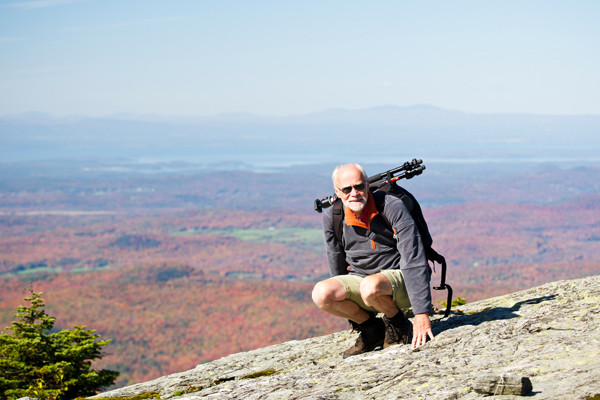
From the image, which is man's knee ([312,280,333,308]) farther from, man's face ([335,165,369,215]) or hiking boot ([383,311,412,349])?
man's face ([335,165,369,215])

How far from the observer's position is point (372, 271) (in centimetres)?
926

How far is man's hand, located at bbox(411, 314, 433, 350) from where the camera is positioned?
8.67m

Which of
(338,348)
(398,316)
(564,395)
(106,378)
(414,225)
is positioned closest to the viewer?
(564,395)

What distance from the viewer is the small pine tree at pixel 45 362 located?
14.0 m

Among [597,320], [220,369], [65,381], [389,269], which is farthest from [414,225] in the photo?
[65,381]

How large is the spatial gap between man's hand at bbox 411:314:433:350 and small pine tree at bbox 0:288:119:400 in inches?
315

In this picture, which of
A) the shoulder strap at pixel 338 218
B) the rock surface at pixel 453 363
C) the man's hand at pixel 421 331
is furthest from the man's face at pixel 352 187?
the rock surface at pixel 453 363

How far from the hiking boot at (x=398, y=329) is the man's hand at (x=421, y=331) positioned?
38 cm

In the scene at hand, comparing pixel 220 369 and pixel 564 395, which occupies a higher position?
pixel 564 395

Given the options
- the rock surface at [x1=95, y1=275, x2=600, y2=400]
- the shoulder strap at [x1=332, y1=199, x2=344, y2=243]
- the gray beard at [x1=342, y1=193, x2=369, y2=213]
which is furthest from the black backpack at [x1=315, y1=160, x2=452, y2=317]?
the rock surface at [x1=95, y1=275, x2=600, y2=400]

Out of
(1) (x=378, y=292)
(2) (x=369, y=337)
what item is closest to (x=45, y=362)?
(2) (x=369, y=337)

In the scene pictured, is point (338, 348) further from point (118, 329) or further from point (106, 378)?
point (118, 329)

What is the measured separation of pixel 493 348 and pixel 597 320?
1.40 metres

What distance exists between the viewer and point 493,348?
7902 millimetres
